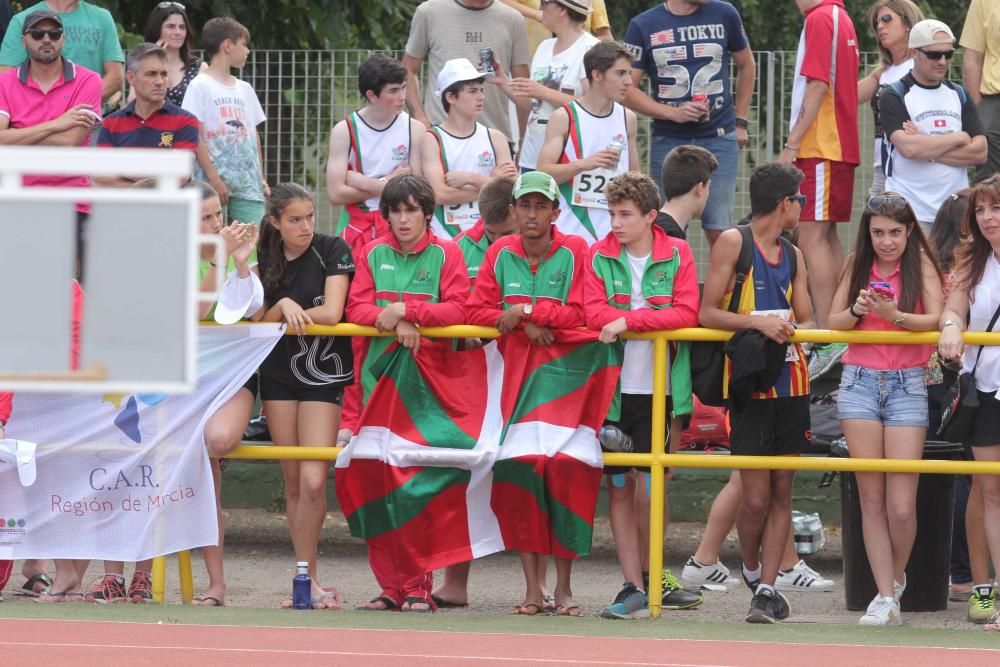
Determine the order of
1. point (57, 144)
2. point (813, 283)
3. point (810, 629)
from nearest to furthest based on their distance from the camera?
point (810, 629), point (57, 144), point (813, 283)

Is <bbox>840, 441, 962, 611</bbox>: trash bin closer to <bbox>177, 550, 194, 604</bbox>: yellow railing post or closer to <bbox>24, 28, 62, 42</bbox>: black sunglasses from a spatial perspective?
<bbox>177, 550, 194, 604</bbox>: yellow railing post

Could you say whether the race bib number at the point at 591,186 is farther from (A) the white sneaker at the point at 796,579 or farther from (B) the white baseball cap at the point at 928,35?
(A) the white sneaker at the point at 796,579

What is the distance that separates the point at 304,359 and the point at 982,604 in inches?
145

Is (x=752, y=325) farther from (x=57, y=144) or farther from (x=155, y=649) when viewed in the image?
(x=57, y=144)

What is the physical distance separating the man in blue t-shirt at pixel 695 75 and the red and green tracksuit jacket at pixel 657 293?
8.69 feet

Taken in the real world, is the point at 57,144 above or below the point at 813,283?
above

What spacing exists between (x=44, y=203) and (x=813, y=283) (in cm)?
760

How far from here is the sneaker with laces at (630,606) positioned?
8453 mm

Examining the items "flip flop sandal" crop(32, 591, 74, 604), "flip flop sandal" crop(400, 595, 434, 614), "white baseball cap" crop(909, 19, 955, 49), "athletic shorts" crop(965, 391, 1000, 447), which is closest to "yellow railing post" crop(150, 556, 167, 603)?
"flip flop sandal" crop(32, 591, 74, 604)

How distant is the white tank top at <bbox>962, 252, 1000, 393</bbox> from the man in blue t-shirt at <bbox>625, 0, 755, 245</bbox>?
2.92m

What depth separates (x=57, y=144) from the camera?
10445mm

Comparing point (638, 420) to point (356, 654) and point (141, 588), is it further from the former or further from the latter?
point (141, 588)

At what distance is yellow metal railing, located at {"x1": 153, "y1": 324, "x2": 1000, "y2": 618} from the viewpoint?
26.6 feet

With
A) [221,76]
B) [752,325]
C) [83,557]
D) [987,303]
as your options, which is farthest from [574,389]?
[221,76]
